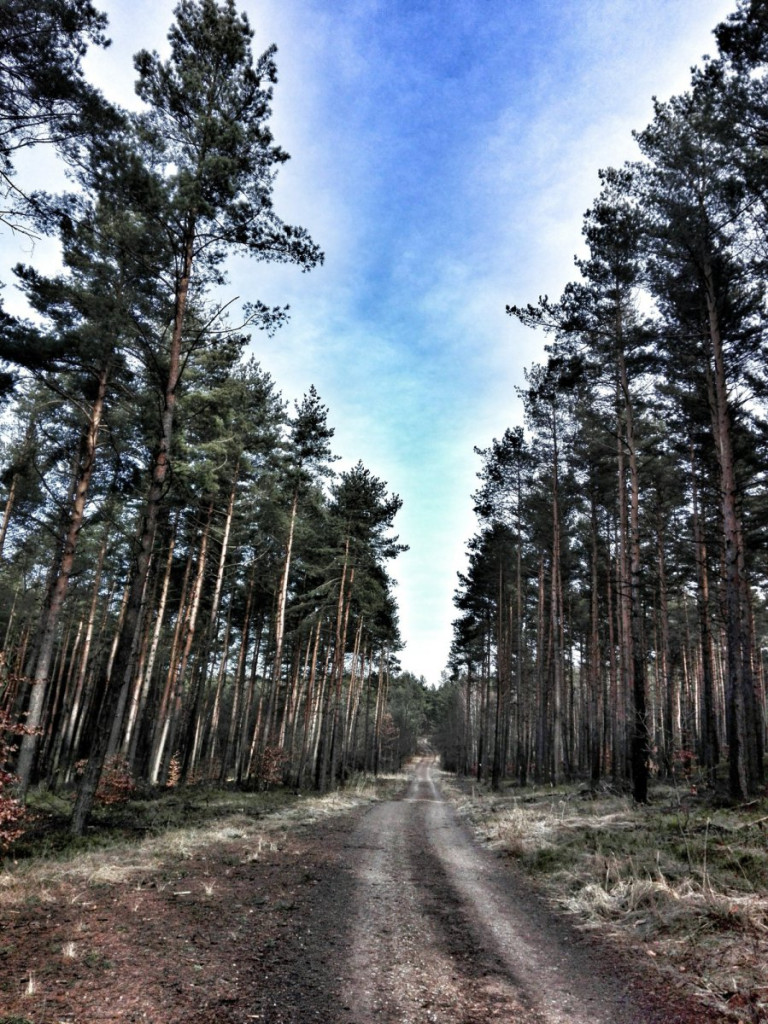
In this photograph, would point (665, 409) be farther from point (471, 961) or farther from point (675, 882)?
point (471, 961)

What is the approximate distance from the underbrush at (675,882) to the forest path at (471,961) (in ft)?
1.59

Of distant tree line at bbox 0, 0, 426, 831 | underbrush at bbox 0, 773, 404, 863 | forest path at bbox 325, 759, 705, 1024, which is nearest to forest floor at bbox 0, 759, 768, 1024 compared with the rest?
forest path at bbox 325, 759, 705, 1024

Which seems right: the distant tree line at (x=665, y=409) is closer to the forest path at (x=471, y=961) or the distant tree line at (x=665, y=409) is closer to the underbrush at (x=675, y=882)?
the underbrush at (x=675, y=882)

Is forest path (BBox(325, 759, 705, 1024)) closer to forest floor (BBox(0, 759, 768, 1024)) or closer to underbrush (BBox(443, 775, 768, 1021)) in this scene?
forest floor (BBox(0, 759, 768, 1024))

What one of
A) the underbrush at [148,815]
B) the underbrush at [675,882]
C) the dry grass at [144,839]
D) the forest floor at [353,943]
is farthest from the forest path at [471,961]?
the underbrush at [148,815]

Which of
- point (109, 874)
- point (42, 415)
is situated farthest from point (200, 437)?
point (109, 874)

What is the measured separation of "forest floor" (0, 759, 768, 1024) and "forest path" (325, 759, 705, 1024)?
23 mm

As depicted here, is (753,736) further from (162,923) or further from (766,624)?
(766,624)

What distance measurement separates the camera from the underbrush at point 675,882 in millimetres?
4695

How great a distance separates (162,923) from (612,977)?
176 inches

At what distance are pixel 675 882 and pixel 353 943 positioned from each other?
14.9ft

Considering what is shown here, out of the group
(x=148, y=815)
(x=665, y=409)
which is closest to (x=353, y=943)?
(x=148, y=815)

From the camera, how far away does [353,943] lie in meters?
5.35

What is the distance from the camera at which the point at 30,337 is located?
1122 cm
